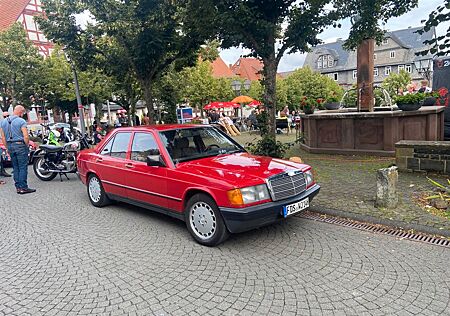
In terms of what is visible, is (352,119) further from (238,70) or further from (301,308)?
(238,70)

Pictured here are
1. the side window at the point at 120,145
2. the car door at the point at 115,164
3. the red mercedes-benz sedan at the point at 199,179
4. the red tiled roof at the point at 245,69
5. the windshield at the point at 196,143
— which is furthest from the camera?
the red tiled roof at the point at 245,69

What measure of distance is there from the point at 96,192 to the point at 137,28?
261 inches

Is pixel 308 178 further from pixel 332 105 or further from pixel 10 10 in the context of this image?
pixel 10 10

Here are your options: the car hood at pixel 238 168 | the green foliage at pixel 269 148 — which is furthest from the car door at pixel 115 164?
the green foliage at pixel 269 148

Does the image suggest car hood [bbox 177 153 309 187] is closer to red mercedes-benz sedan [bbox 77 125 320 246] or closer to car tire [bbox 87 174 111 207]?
red mercedes-benz sedan [bbox 77 125 320 246]

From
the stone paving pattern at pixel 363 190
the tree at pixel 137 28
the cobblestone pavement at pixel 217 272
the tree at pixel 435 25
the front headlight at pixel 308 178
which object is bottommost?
the cobblestone pavement at pixel 217 272

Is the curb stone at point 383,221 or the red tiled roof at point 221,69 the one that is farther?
the red tiled roof at point 221,69

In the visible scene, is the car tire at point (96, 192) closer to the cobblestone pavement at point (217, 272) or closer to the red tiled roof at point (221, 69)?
the cobblestone pavement at point (217, 272)

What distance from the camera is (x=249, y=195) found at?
4.30 meters

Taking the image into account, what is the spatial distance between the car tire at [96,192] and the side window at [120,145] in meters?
0.79

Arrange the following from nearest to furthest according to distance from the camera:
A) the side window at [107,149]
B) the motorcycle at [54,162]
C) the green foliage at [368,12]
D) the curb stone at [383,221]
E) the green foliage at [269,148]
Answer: the curb stone at [383,221] < the side window at [107,149] < the green foliage at [368,12] < the green foliage at [269,148] < the motorcycle at [54,162]

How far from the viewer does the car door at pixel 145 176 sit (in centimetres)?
523

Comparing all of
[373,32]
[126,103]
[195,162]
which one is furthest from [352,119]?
[126,103]

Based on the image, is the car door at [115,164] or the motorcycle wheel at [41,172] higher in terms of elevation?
the car door at [115,164]
